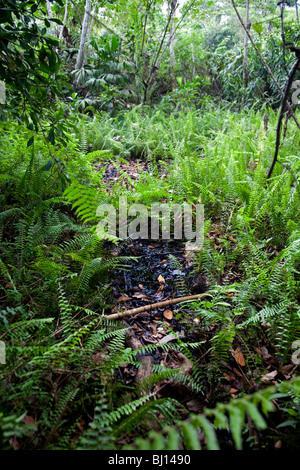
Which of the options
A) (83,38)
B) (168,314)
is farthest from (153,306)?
(83,38)

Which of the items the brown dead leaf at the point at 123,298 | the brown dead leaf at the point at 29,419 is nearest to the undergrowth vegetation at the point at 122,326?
the brown dead leaf at the point at 29,419

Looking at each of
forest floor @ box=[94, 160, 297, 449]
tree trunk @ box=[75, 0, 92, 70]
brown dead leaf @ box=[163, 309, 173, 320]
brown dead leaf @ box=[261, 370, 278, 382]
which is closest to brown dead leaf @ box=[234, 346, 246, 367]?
forest floor @ box=[94, 160, 297, 449]

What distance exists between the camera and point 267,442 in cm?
92

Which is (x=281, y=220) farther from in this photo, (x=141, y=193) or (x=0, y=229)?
(x=0, y=229)

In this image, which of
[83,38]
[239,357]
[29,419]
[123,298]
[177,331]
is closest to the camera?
[29,419]

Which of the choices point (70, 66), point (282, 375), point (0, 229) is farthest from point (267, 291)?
→ point (70, 66)

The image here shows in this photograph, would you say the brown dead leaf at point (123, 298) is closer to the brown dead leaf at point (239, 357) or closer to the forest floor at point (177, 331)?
the forest floor at point (177, 331)

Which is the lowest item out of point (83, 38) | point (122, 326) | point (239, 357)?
point (239, 357)

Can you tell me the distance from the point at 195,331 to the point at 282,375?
1.45ft

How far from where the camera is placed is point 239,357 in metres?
1.25

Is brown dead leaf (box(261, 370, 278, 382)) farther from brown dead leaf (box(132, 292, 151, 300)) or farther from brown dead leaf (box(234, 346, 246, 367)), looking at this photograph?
brown dead leaf (box(132, 292, 151, 300))

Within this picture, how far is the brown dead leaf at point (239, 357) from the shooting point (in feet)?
4.02

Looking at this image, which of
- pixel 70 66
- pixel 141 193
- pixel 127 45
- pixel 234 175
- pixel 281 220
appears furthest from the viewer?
pixel 70 66

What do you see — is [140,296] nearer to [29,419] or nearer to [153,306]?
[153,306]
